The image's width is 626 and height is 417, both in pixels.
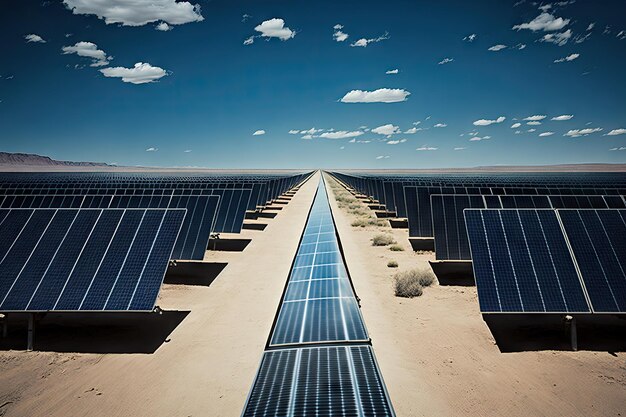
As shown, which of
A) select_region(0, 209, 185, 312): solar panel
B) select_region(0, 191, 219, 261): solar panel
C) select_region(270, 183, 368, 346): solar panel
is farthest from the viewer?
select_region(0, 191, 219, 261): solar panel

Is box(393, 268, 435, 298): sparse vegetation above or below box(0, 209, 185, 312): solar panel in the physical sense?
below

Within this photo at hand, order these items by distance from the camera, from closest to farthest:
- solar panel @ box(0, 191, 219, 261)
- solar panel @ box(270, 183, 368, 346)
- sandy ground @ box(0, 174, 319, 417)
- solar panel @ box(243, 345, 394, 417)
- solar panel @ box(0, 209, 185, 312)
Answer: solar panel @ box(243, 345, 394, 417) < solar panel @ box(270, 183, 368, 346) < sandy ground @ box(0, 174, 319, 417) < solar panel @ box(0, 209, 185, 312) < solar panel @ box(0, 191, 219, 261)

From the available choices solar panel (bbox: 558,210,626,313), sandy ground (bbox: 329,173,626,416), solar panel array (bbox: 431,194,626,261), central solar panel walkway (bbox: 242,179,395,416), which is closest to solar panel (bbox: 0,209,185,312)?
central solar panel walkway (bbox: 242,179,395,416)

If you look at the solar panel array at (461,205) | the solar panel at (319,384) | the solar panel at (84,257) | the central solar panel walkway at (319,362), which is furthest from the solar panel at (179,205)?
the solar panel at (319,384)

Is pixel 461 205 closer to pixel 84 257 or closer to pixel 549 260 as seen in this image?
pixel 549 260

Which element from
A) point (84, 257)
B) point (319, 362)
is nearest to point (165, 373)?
point (84, 257)

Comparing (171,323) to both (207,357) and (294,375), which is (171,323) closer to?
(207,357)

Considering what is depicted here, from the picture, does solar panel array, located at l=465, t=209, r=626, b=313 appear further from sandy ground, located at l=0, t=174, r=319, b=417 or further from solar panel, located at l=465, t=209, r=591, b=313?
sandy ground, located at l=0, t=174, r=319, b=417

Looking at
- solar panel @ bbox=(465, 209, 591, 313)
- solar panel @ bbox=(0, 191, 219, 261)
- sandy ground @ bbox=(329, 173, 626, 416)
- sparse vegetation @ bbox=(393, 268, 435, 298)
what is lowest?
sandy ground @ bbox=(329, 173, 626, 416)
